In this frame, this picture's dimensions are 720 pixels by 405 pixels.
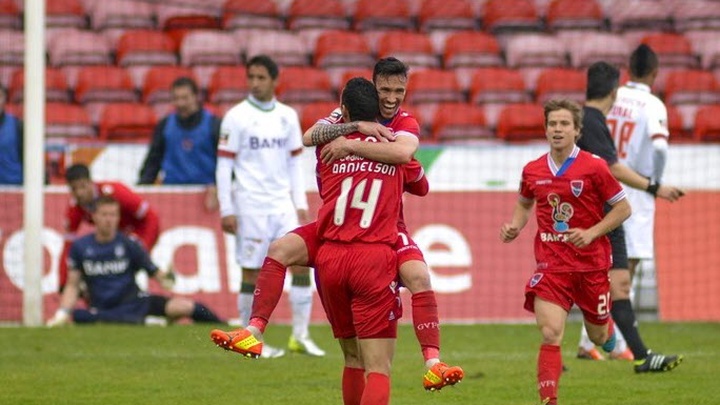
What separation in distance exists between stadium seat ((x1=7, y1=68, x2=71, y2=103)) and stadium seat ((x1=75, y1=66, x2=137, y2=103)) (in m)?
0.17

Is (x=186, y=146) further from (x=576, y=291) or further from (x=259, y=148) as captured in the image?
(x=576, y=291)

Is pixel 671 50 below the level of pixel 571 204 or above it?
above

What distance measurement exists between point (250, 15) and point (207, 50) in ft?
4.37

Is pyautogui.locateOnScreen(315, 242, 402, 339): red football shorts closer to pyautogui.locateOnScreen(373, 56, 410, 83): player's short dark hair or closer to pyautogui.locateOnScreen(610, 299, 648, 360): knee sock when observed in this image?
pyautogui.locateOnScreen(373, 56, 410, 83): player's short dark hair

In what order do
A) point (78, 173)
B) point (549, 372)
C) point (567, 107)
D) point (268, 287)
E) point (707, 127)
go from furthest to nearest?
point (707, 127) < point (78, 173) < point (567, 107) < point (549, 372) < point (268, 287)

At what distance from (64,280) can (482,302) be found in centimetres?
414

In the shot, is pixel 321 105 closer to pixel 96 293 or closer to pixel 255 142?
pixel 96 293

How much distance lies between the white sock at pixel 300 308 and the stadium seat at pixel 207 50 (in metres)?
8.35

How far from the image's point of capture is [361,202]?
7.68 meters

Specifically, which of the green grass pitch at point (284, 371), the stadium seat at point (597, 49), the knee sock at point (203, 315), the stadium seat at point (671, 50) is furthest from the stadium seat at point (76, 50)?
the stadium seat at point (671, 50)

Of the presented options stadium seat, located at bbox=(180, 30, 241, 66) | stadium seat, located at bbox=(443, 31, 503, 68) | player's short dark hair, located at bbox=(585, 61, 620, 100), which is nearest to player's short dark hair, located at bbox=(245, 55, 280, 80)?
player's short dark hair, located at bbox=(585, 61, 620, 100)

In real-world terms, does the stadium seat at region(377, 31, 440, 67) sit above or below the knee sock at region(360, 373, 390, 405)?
above

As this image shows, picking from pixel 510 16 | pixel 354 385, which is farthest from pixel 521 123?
pixel 354 385

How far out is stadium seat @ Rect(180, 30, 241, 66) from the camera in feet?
66.8
